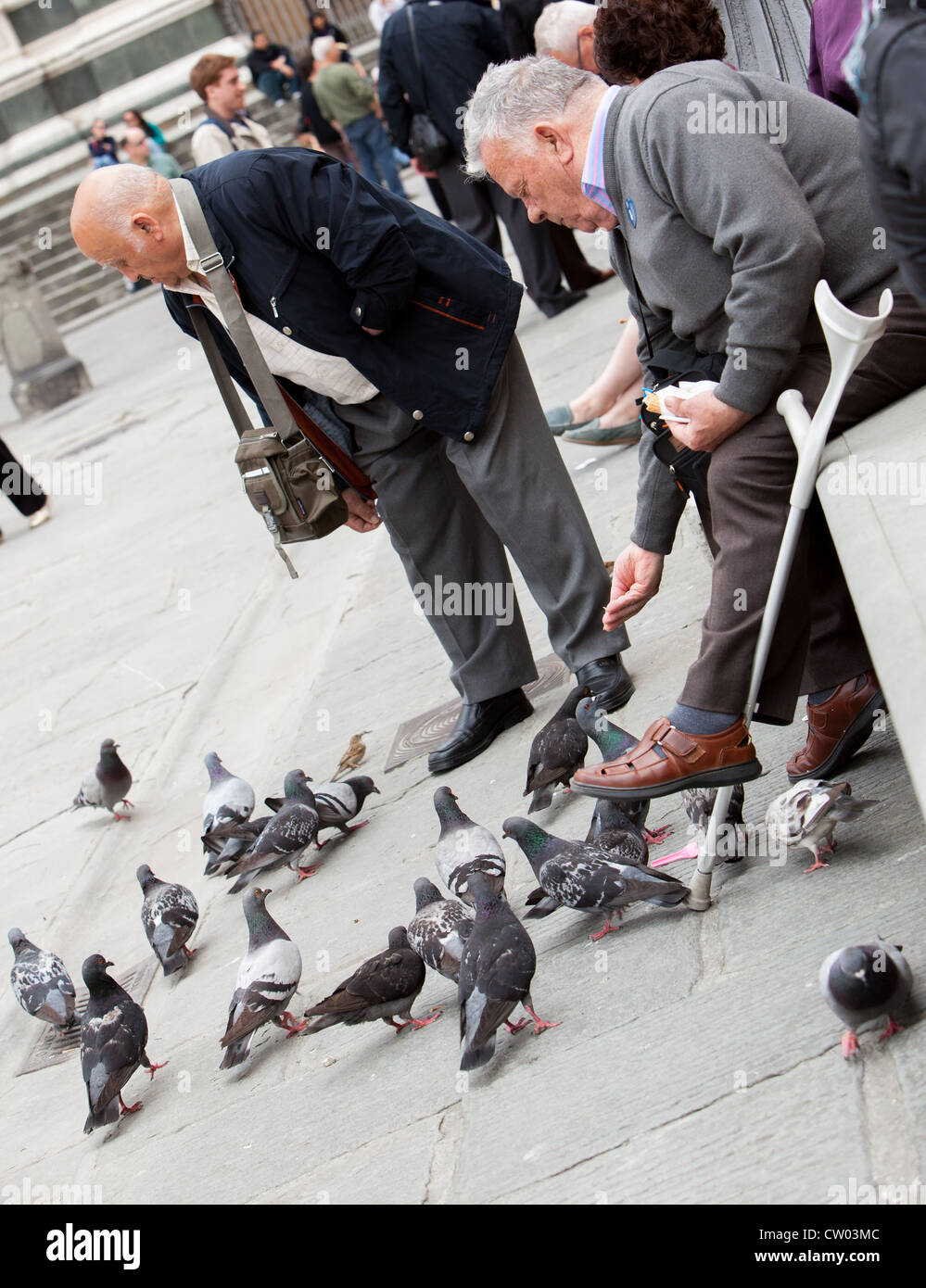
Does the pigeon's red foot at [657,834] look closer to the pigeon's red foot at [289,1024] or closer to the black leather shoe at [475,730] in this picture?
the pigeon's red foot at [289,1024]

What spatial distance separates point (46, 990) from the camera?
4234 mm

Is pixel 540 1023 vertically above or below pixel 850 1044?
below

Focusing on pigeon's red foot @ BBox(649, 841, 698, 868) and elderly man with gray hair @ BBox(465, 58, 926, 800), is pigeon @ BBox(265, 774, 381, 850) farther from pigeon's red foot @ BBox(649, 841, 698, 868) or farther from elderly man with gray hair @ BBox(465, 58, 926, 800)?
elderly man with gray hair @ BBox(465, 58, 926, 800)

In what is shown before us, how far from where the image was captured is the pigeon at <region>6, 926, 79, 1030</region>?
4.23 m

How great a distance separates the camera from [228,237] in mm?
3805

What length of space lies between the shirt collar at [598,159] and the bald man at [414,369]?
0.95m

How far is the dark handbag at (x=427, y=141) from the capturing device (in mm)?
9039

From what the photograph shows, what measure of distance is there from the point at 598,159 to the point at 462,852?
68.3 inches

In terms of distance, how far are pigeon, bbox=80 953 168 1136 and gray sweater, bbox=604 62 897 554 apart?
7.12 feet

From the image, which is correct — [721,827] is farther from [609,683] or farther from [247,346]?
[247,346]

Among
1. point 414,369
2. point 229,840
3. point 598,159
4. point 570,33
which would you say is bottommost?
point 229,840

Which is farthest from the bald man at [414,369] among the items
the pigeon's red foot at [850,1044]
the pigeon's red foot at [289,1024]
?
the pigeon's red foot at [850,1044]

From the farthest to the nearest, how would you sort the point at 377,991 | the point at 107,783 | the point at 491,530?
1. the point at 107,783
2. the point at 491,530
3. the point at 377,991

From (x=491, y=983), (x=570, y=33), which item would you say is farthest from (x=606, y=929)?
(x=570, y=33)
